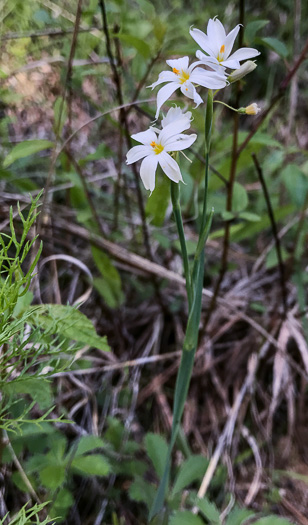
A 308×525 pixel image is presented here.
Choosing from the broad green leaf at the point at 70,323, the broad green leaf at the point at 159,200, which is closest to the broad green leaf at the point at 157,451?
the broad green leaf at the point at 70,323

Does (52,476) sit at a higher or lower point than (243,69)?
lower

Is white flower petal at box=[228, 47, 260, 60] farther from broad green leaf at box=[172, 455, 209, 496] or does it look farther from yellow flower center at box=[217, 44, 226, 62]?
broad green leaf at box=[172, 455, 209, 496]

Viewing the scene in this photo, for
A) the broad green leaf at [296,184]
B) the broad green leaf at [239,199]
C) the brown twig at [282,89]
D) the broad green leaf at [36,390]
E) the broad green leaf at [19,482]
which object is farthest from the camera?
the broad green leaf at [296,184]

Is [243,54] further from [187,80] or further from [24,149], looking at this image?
[24,149]

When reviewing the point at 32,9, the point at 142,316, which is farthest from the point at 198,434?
the point at 32,9

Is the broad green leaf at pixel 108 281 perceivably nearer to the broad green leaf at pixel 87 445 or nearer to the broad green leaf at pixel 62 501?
the broad green leaf at pixel 87 445

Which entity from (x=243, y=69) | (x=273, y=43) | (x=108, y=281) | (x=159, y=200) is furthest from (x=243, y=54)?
(x=108, y=281)

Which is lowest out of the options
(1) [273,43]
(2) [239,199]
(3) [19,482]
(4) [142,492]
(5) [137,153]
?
(4) [142,492]
